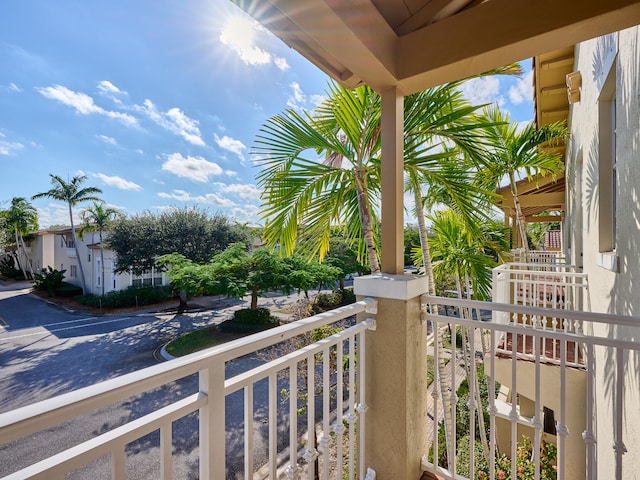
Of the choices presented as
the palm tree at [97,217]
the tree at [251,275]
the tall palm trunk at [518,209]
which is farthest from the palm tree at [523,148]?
the palm tree at [97,217]

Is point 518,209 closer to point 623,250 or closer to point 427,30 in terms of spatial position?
point 623,250

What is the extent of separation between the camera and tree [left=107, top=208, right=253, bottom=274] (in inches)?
539

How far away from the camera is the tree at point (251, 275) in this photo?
9453 mm

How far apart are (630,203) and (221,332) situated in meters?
10.4

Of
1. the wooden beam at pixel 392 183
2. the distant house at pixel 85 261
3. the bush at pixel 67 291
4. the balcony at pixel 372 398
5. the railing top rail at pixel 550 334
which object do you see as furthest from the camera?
the bush at pixel 67 291

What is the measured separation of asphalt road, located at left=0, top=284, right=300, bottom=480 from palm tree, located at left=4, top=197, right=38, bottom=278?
7.84 meters

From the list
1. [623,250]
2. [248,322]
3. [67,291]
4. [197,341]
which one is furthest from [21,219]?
[623,250]

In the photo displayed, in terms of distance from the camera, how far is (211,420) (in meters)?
0.83

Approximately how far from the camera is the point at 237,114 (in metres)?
18.4

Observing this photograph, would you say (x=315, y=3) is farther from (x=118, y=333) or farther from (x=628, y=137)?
(x=118, y=333)

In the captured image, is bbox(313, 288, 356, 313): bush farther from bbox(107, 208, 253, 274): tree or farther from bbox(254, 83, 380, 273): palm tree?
bbox(254, 83, 380, 273): palm tree

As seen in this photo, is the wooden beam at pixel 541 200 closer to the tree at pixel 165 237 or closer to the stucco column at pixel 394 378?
the stucco column at pixel 394 378

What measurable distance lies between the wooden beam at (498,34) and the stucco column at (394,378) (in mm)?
1162

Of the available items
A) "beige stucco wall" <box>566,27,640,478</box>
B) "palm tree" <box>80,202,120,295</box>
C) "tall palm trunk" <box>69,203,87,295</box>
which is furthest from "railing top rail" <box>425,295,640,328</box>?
"tall palm trunk" <box>69,203,87,295</box>
